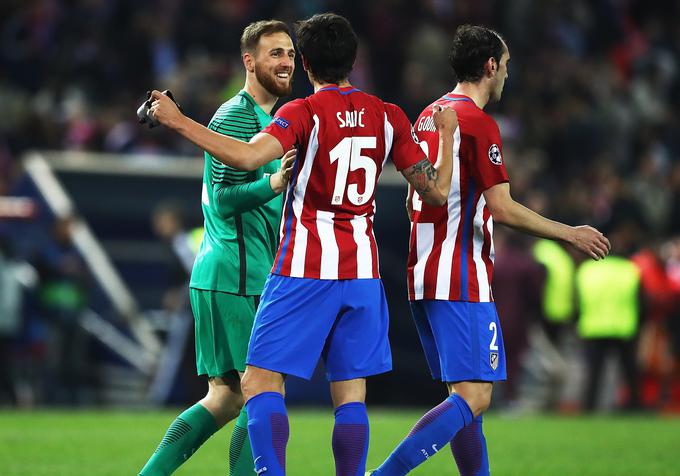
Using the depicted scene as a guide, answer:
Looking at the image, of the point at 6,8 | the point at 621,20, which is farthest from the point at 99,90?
the point at 621,20

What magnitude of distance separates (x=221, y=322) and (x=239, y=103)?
1121mm

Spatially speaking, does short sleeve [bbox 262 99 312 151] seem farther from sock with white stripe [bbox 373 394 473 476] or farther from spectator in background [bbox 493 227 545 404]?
spectator in background [bbox 493 227 545 404]

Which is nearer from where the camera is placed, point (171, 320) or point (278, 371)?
point (278, 371)

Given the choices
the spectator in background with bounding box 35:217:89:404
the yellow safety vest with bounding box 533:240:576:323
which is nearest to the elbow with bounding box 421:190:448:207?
the spectator in background with bounding box 35:217:89:404

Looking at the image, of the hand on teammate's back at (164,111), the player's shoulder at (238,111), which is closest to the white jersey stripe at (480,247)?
the player's shoulder at (238,111)

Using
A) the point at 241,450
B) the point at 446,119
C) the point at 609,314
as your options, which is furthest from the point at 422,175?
the point at 609,314

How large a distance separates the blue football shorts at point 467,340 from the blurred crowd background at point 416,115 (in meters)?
8.84

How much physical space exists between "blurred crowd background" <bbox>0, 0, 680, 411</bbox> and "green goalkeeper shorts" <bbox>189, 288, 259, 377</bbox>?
331 inches

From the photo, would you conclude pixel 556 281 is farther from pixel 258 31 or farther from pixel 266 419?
pixel 266 419

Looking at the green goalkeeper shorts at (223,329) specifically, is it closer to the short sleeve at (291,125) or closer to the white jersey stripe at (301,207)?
the white jersey stripe at (301,207)

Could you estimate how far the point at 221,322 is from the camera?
6773 mm

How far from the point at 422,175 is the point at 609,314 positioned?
10.8 meters

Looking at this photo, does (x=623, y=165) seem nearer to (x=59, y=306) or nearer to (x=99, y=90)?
(x=99, y=90)

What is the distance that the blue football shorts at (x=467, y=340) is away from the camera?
21.5 ft
